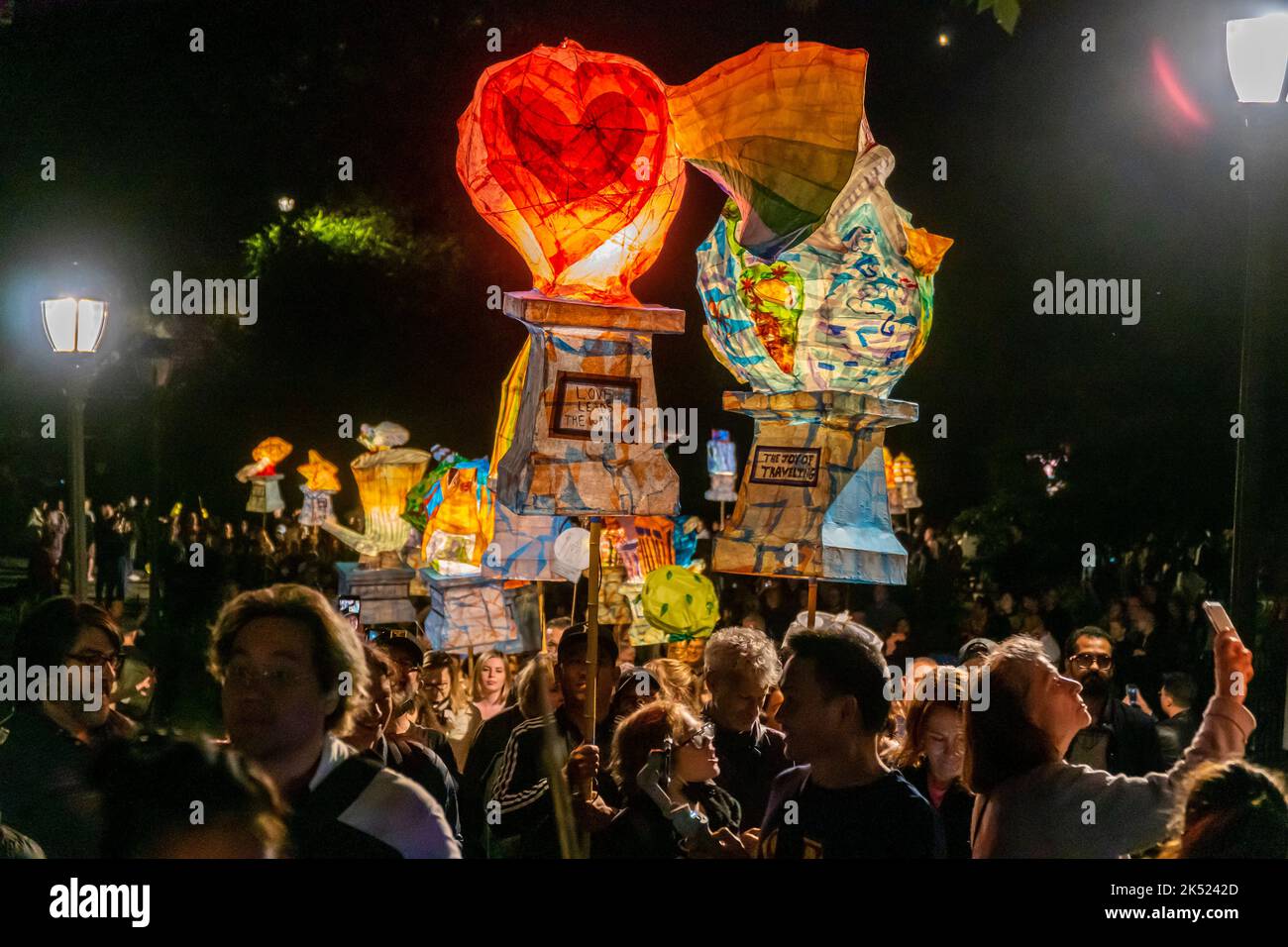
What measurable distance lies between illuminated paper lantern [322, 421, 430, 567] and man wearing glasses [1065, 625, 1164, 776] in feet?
16.8

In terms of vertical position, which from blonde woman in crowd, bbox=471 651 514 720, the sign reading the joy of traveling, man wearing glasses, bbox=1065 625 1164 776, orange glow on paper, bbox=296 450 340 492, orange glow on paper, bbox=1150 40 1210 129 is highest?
orange glow on paper, bbox=1150 40 1210 129

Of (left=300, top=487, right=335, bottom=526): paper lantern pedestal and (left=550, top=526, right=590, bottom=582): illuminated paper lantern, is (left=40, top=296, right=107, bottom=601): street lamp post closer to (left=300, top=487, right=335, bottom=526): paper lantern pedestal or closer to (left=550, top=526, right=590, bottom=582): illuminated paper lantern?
(left=550, top=526, right=590, bottom=582): illuminated paper lantern

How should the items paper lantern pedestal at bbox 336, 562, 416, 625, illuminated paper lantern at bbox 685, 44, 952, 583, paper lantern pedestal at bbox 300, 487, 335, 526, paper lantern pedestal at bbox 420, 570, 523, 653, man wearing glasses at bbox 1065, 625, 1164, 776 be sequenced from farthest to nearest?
paper lantern pedestal at bbox 300, 487, 335, 526, paper lantern pedestal at bbox 336, 562, 416, 625, paper lantern pedestal at bbox 420, 570, 523, 653, man wearing glasses at bbox 1065, 625, 1164, 776, illuminated paper lantern at bbox 685, 44, 952, 583

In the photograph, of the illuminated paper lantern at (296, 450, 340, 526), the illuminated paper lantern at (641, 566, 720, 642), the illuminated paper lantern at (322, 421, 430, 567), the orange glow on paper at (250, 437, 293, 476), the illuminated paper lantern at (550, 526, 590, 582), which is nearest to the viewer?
the illuminated paper lantern at (550, 526, 590, 582)

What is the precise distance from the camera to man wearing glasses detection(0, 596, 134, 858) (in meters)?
3.82

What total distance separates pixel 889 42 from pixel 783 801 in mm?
9330

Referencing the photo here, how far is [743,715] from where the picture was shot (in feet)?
16.9

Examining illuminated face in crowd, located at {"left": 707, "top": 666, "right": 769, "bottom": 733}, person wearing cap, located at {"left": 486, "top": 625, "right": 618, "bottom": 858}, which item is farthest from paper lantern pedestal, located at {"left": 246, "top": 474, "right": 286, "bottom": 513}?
illuminated face in crowd, located at {"left": 707, "top": 666, "right": 769, "bottom": 733}

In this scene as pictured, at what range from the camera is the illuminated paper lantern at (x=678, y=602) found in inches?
277

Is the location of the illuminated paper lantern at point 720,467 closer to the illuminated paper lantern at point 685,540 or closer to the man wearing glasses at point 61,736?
the illuminated paper lantern at point 685,540

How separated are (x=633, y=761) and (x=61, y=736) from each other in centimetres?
169

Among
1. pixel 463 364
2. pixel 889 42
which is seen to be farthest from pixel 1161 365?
pixel 463 364

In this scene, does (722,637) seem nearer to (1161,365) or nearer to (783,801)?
(783,801)

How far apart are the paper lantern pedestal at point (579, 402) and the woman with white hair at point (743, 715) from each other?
0.62 m
